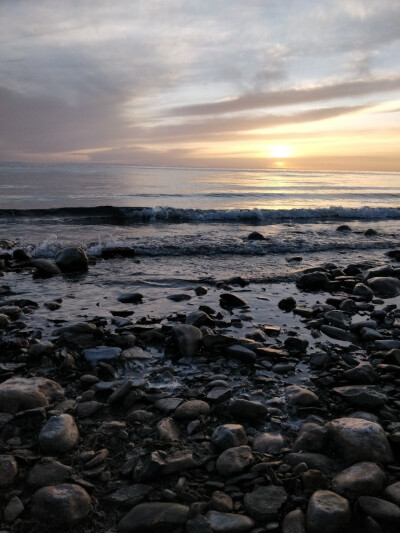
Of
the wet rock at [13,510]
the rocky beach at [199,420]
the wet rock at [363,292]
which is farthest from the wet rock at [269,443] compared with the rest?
the wet rock at [363,292]

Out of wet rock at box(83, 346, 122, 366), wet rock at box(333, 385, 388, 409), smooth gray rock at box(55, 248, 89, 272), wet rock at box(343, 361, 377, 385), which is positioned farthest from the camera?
smooth gray rock at box(55, 248, 89, 272)

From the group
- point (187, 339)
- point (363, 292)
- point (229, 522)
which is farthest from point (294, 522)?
point (363, 292)

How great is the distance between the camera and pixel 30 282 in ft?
24.7

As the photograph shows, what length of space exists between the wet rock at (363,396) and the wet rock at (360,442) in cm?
51

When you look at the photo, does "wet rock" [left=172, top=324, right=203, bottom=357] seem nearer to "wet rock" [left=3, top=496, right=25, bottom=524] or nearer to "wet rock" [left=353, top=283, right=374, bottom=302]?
"wet rock" [left=3, top=496, right=25, bottom=524]

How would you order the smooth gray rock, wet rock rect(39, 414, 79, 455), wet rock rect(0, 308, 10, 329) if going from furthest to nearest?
the smooth gray rock, wet rock rect(0, 308, 10, 329), wet rock rect(39, 414, 79, 455)

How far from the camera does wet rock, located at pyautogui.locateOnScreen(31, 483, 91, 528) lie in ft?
6.93

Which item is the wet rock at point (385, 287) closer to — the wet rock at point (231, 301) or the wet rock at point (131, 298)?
the wet rock at point (231, 301)

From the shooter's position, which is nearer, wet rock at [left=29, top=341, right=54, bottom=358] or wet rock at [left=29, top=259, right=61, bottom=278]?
wet rock at [left=29, top=341, right=54, bottom=358]

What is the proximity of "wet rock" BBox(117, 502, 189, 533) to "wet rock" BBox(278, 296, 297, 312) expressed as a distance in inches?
162

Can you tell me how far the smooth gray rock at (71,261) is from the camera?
8.29 meters

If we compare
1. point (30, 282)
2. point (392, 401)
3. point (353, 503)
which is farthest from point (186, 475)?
point (30, 282)

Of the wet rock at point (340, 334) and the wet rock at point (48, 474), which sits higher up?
the wet rock at point (340, 334)

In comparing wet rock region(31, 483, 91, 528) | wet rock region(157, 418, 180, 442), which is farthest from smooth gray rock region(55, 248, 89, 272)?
wet rock region(31, 483, 91, 528)
